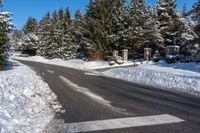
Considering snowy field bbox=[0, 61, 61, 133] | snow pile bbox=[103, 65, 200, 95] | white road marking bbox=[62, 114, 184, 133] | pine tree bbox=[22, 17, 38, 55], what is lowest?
snow pile bbox=[103, 65, 200, 95]

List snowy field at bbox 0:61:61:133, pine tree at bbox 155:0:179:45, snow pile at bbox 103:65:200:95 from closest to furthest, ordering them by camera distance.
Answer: snowy field at bbox 0:61:61:133 → snow pile at bbox 103:65:200:95 → pine tree at bbox 155:0:179:45

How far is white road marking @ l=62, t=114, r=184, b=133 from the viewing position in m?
8.10

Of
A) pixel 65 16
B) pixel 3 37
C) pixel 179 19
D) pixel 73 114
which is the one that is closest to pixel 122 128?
pixel 73 114

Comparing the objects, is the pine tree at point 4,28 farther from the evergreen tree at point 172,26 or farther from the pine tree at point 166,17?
the pine tree at point 166,17

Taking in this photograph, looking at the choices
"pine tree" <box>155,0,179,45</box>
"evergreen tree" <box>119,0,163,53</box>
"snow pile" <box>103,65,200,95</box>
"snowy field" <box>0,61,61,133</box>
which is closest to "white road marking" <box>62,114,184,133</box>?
"snowy field" <box>0,61,61,133</box>

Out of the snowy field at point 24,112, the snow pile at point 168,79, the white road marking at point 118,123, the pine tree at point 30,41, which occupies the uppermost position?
the pine tree at point 30,41

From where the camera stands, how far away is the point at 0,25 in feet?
86.4

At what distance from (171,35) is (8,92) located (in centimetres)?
3626

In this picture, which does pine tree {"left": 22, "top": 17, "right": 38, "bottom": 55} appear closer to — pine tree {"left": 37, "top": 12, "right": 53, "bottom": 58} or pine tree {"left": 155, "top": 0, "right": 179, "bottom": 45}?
pine tree {"left": 37, "top": 12, "right": 53, "bottom": 58}

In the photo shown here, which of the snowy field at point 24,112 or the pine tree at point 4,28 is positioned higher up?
the pine tree at point 4,28

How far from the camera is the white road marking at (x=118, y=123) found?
8102 millimetres

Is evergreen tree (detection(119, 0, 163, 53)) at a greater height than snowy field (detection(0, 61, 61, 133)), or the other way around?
evergreen tree (detection(119, 0, 163, 53))

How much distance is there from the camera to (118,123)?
862 centimetres

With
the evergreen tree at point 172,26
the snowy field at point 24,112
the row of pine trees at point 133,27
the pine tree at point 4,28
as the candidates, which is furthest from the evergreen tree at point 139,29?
the snowy field at point 24,112
